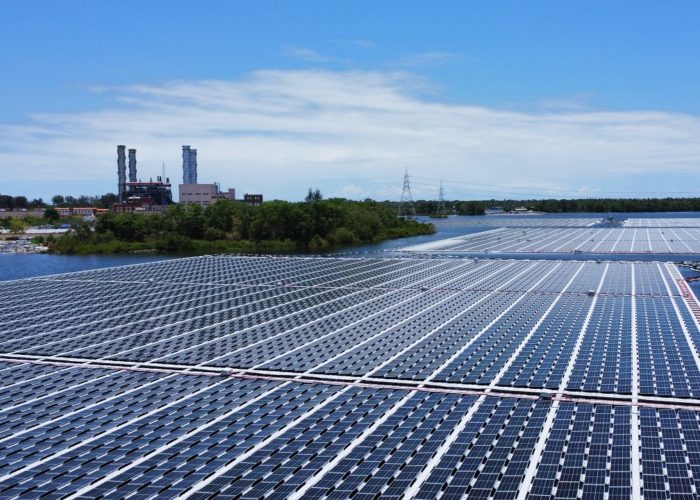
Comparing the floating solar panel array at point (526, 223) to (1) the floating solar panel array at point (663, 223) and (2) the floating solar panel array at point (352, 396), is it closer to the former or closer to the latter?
(1) the floating solar panel array at point (663, 223)

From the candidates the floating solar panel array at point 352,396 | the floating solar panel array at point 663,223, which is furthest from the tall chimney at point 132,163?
the floating solar panel array at point 352,396

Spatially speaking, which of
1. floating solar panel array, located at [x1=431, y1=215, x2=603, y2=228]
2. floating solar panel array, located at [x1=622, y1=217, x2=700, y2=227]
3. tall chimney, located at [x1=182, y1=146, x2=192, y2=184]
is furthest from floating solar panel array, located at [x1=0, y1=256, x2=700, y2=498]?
tall chimney, located at [x1=182, y1=146, x2=192, y2=184]

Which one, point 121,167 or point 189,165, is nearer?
Answer: point 121,167

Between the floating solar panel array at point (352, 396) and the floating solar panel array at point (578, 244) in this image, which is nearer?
the floating solar panel array at point (352, 396)

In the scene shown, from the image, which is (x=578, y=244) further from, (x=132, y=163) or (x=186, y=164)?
(x=186, y=164)

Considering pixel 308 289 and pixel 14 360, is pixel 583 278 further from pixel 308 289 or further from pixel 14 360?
pixel 14 360

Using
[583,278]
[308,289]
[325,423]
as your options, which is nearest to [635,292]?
[583,278]

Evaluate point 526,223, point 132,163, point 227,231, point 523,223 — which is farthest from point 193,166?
point 227,231
